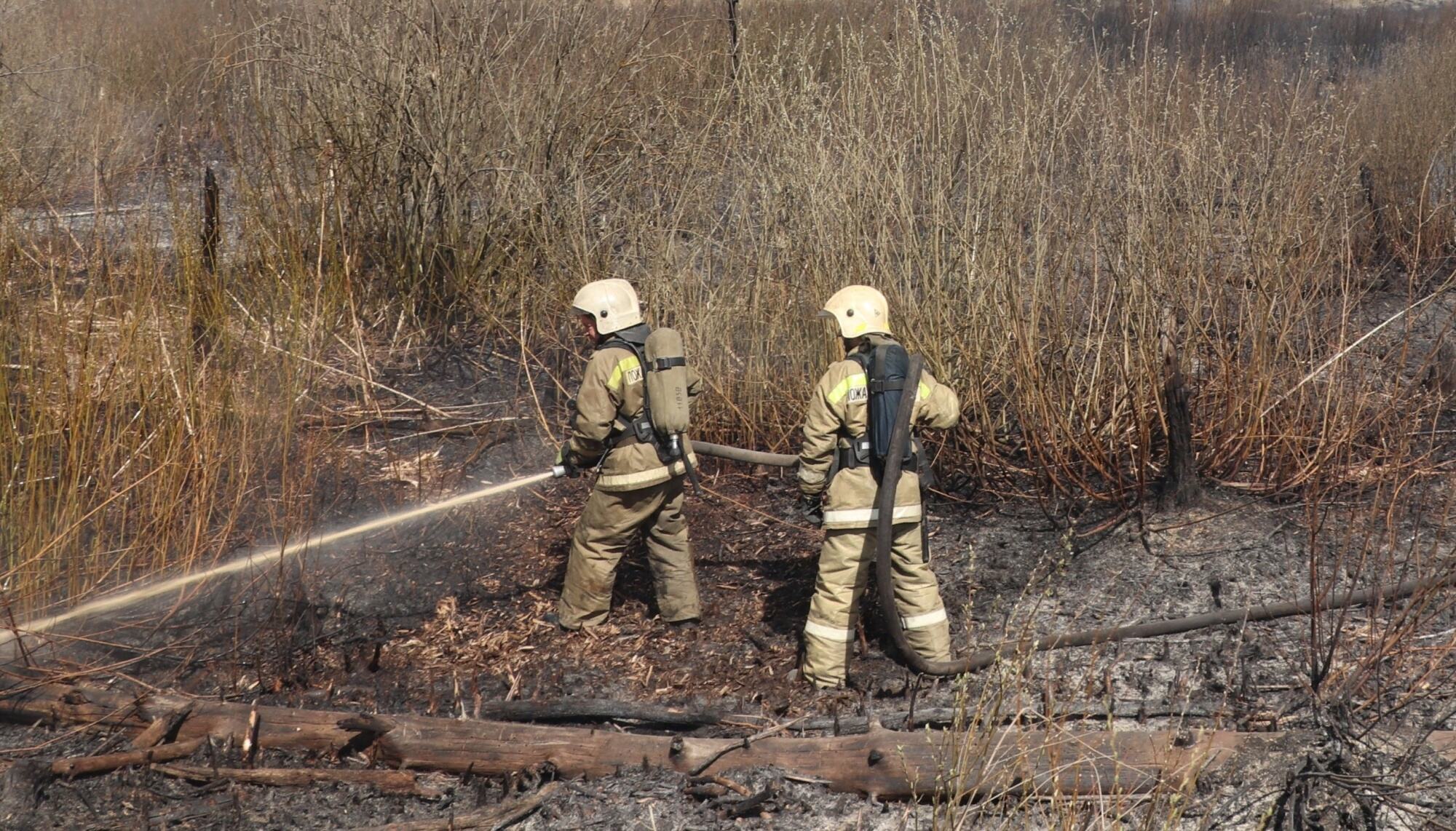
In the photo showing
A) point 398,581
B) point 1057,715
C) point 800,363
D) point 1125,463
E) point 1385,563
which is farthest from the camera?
point 800,363

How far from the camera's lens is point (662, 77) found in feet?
29.0

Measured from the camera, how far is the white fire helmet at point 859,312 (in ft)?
14.3

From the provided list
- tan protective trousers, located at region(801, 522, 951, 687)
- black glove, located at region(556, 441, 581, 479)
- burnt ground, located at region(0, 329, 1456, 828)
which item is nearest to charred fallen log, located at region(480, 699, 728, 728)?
burnt ground, located at region(0, 329, 1456, 828)

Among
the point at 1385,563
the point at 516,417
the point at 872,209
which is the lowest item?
the point at 1385,563

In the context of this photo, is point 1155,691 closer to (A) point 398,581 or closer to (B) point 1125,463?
(B) point 1125,463

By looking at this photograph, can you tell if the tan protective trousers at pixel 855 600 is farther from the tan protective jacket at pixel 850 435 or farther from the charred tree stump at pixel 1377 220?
the charred tree stump at pixel 1377 220

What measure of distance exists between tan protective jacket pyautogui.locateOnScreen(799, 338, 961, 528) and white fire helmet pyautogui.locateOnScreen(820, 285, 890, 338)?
0.20 feet

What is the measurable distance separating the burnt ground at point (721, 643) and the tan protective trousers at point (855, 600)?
0.15 metres

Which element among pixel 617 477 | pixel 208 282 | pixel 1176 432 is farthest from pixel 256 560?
pixel 1176 432

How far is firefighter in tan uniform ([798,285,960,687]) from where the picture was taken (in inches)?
172

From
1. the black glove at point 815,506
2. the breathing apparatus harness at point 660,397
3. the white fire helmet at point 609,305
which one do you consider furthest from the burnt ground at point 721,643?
the white fire helmet at point 609,305

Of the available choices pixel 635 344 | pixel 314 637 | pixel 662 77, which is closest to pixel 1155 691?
pixel 635 344

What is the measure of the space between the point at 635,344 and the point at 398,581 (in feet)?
5.63

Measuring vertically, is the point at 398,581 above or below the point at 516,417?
below
